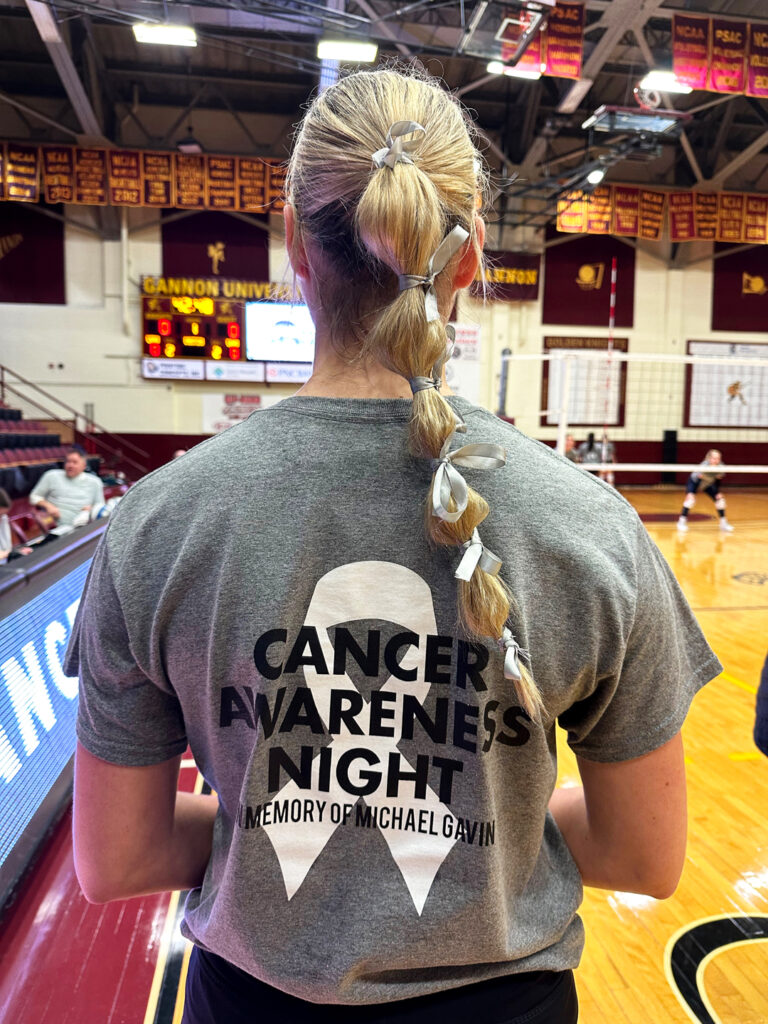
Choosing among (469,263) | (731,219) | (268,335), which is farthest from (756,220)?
(469,263)

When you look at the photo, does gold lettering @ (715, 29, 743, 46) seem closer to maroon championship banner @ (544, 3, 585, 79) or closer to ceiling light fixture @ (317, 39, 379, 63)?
maroon championship banner @ (544, 3, 585, 79)

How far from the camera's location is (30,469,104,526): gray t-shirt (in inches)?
258

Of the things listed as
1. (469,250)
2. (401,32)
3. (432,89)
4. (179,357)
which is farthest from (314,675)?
(179,357)

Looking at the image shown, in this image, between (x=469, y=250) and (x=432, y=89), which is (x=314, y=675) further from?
(x=432, y=89)

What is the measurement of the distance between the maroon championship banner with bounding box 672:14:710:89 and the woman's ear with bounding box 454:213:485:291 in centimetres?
903

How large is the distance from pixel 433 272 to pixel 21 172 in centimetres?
1243

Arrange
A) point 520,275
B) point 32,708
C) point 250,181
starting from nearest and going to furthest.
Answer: point 32,708, point 250,181, point 520,275

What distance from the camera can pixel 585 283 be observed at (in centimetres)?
1424

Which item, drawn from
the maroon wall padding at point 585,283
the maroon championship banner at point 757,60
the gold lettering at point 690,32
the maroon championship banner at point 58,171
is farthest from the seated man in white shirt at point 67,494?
the maroon wall padding at point 585,283

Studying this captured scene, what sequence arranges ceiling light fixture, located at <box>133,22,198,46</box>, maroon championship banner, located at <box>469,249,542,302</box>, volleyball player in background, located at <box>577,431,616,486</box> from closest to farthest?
ceiling light fixture, located at <box>133,22,198,46</box> → volleyball player in background, located at <box>577,431,616,486</box> → maroon championship banner, located at <box>469,249,542,302</box>

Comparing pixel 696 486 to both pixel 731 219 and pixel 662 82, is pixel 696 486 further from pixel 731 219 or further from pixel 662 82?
pixel 731 219

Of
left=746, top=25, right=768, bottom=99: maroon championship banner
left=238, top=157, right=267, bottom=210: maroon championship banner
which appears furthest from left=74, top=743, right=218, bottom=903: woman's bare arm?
left=238, top=157, right=267, bottom=210: maroon championship banner

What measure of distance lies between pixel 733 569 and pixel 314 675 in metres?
7.81

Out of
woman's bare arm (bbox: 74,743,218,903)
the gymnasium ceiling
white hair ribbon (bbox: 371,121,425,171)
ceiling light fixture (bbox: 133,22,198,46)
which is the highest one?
the gymnasium ceiling
